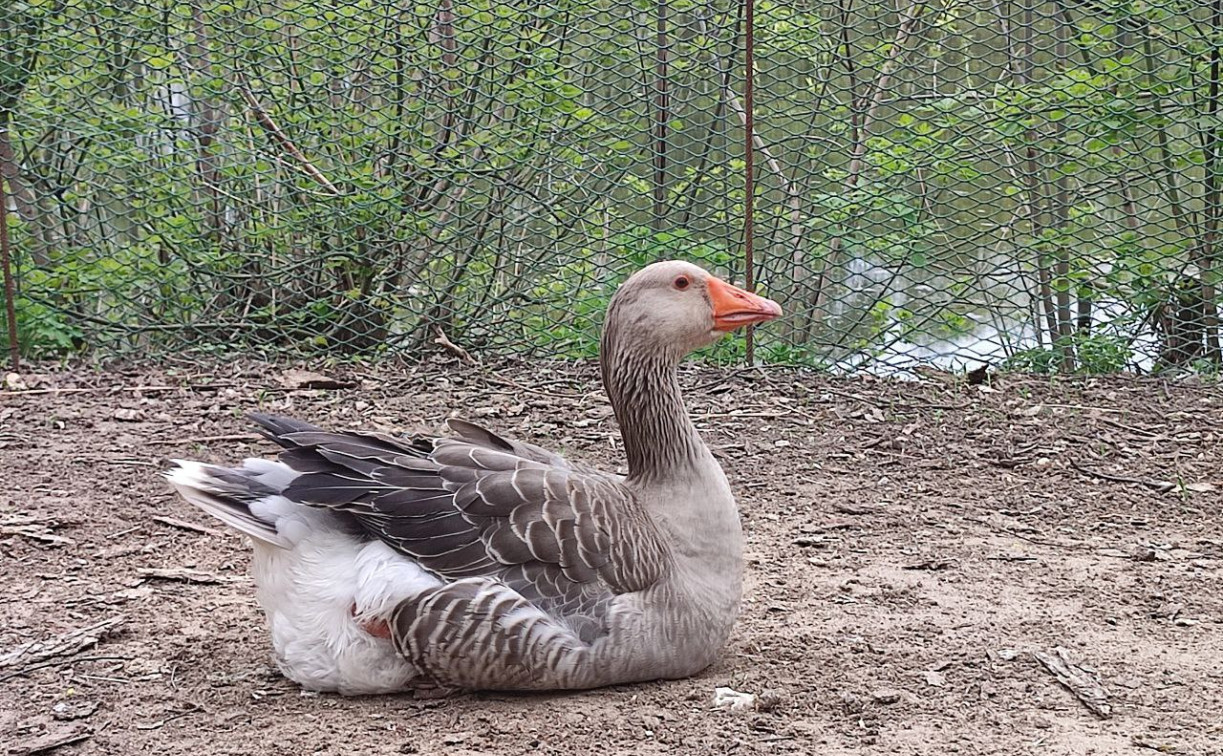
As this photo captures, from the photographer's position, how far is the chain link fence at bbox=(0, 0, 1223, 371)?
25.8ft

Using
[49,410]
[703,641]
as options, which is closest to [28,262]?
[49,410]

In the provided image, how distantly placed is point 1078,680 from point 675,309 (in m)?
1.69

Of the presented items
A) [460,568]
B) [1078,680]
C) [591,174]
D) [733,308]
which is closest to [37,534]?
[460,568]

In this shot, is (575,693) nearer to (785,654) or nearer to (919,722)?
(785,654)

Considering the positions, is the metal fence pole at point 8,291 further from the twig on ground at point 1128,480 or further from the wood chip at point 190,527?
the twig on ground at point 1128,480

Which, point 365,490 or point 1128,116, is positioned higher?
point 1128,116

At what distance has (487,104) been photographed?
8312 millimetres

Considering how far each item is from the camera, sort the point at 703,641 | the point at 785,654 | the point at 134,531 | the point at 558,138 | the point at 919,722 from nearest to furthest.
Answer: the point at 919,722 < the point at 703,641 < the point at 785,654 < the point at 134,531 < the point at 558,138

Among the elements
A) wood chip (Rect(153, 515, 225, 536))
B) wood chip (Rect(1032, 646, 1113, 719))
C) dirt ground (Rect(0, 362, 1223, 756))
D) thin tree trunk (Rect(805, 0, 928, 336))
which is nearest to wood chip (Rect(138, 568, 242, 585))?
dirt ground (Rect(0, 362, 1223, 756))

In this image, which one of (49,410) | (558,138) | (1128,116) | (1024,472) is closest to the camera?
(1024,472)

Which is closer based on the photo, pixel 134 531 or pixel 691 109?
pixel 134 531

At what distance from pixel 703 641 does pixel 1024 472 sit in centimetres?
283

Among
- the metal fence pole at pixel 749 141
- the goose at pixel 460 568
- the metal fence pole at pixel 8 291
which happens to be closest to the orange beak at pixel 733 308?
the goose at pixel 460 568

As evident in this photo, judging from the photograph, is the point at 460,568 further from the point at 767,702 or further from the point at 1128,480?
the point at 1128,480
